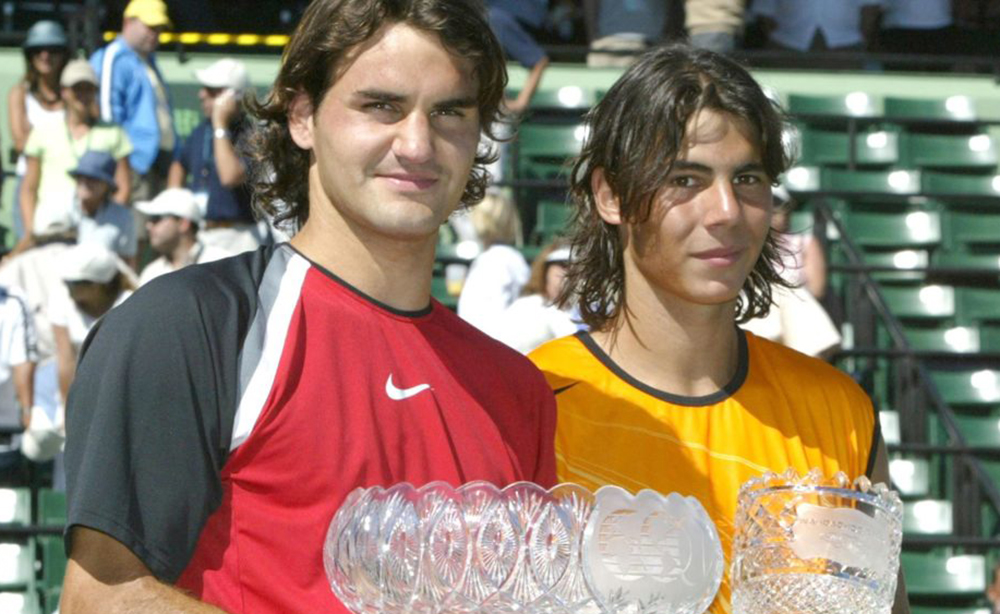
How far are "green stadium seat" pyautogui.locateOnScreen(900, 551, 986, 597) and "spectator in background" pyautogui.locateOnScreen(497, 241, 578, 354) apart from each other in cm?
184

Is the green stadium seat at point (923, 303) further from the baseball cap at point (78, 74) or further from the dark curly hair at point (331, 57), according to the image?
the dark curly hair at point (331, 57)

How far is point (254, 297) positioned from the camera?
2564 mm

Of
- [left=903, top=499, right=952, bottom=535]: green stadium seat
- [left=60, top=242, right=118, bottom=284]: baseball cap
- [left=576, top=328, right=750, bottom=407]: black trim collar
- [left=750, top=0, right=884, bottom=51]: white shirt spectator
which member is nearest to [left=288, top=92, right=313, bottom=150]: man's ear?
[left=576, top=328, right=750, bottom=407]: black trim collar

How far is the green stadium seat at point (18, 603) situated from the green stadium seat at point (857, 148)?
5702 mm

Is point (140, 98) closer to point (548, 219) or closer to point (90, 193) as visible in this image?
point (90, 193)

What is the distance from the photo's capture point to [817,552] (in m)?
2.41

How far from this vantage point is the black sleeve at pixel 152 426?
235 cm

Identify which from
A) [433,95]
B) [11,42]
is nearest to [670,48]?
[433,95]

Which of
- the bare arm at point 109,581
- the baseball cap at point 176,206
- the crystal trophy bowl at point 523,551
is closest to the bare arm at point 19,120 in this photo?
the baseball cap at point 176,206

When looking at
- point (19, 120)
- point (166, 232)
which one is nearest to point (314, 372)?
point (166, 232)

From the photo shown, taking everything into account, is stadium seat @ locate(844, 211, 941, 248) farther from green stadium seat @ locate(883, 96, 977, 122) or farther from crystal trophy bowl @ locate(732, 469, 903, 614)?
crystal trophy bowl @ locate(732, 469, 903, 614)

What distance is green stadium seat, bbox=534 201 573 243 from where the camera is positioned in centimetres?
956

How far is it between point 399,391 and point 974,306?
24.2ft

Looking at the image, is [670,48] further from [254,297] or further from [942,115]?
[942,115]
